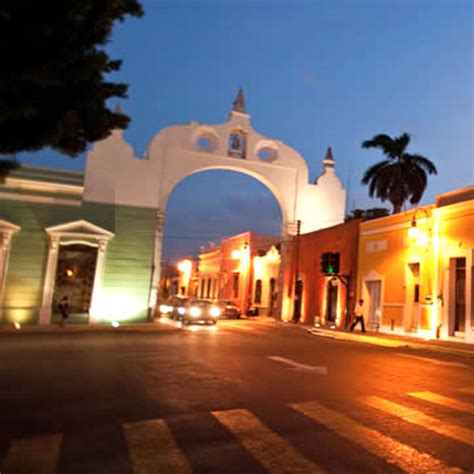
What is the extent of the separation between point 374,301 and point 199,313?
911cm

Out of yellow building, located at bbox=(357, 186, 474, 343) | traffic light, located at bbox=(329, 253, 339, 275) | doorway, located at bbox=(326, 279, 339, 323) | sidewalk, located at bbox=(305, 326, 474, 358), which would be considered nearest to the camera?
sidewalk, located at bbox=(305, 326, 474, 358)

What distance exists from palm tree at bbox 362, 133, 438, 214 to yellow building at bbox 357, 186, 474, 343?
948cm

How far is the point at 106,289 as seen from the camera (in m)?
26.4

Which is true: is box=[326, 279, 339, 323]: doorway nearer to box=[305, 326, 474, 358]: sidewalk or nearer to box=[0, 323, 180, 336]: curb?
box=[305, 326, 474, 358]: sidewalk

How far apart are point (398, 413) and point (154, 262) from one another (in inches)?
877

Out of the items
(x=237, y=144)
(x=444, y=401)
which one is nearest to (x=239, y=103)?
(x=237, y=144)

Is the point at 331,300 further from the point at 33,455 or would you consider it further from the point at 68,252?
the point at 33,455

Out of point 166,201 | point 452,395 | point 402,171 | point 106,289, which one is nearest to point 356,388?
point 452,395

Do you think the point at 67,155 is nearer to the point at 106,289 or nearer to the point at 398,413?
the point at 398,413

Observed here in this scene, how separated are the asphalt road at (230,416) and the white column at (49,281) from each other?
42.6 feet

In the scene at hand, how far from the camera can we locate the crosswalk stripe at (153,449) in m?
4.66

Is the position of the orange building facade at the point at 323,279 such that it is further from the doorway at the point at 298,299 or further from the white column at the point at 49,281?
the white column at the point at 49,281

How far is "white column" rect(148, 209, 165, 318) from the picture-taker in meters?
27.6

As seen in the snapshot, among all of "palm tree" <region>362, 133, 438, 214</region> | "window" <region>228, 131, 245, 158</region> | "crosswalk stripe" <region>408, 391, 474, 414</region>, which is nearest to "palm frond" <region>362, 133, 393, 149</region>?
"palm tree" <region>362, 133, 438, 214</region>
